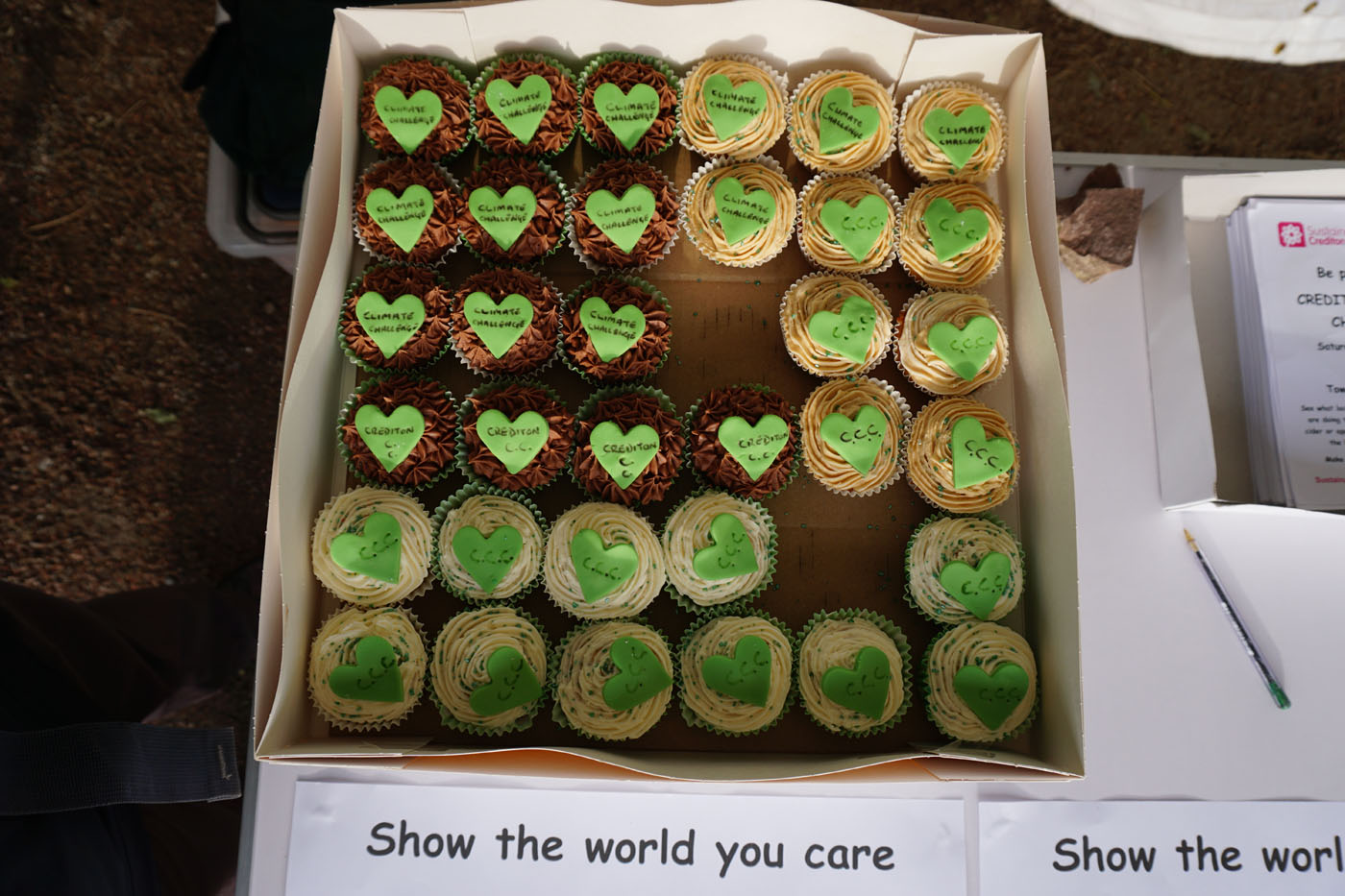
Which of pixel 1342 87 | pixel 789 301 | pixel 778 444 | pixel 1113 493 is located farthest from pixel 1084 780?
pixel 1342 87

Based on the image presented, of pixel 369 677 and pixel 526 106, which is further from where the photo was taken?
pixel 526 106

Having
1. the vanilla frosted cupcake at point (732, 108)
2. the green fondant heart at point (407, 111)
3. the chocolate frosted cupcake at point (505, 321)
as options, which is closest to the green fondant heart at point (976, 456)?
the vanilla frosted cupcake at point (732, 108)

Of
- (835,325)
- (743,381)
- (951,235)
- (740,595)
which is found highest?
(951,235)

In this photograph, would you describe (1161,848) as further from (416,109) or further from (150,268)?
(150,268)

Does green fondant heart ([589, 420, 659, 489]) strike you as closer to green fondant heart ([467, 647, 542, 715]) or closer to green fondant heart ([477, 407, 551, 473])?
green fondant heart ([477, 407, 551, 473])

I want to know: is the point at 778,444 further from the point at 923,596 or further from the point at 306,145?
the point at 306,145

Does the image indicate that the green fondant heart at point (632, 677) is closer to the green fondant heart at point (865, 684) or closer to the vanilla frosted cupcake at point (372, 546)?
the green fondant heart at point (865, 684)

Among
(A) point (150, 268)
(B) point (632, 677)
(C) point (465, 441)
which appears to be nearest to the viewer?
(B) point (632, 677)

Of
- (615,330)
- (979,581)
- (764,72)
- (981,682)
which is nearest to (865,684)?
(981,682)
